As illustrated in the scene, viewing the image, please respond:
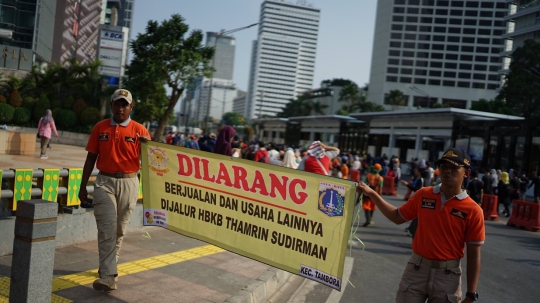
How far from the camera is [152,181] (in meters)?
5.83

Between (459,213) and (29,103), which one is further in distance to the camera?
(29,103)

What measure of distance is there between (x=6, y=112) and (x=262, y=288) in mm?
27135

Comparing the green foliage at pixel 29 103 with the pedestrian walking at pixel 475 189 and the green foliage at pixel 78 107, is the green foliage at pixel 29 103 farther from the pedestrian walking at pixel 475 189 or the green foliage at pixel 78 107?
the pedestrian walking at pixel 475 189

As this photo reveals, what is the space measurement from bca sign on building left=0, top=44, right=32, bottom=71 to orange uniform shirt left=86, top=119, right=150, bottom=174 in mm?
35620

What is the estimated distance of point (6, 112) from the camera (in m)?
28.8

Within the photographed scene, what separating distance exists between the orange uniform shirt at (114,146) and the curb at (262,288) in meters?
1.73

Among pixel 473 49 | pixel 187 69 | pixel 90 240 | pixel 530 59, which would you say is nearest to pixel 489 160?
pixel 187 69

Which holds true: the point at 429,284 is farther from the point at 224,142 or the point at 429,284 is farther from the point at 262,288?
the point at 224,142

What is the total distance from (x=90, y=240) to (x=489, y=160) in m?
30.7

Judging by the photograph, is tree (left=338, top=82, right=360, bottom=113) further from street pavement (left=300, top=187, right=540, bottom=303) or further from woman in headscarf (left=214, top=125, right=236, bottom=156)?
woman in headscarf (left=214, top=125, right=236, bottom=156)

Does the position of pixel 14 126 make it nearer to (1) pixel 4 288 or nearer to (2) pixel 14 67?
(2) pixel 14 67

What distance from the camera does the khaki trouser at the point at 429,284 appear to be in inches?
142

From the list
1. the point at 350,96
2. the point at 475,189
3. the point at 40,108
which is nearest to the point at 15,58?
the point at 40,108

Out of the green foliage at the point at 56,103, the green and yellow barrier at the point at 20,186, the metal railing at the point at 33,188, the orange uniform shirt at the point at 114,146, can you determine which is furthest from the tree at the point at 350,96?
the orange uniform shirt at the point at 114,146
